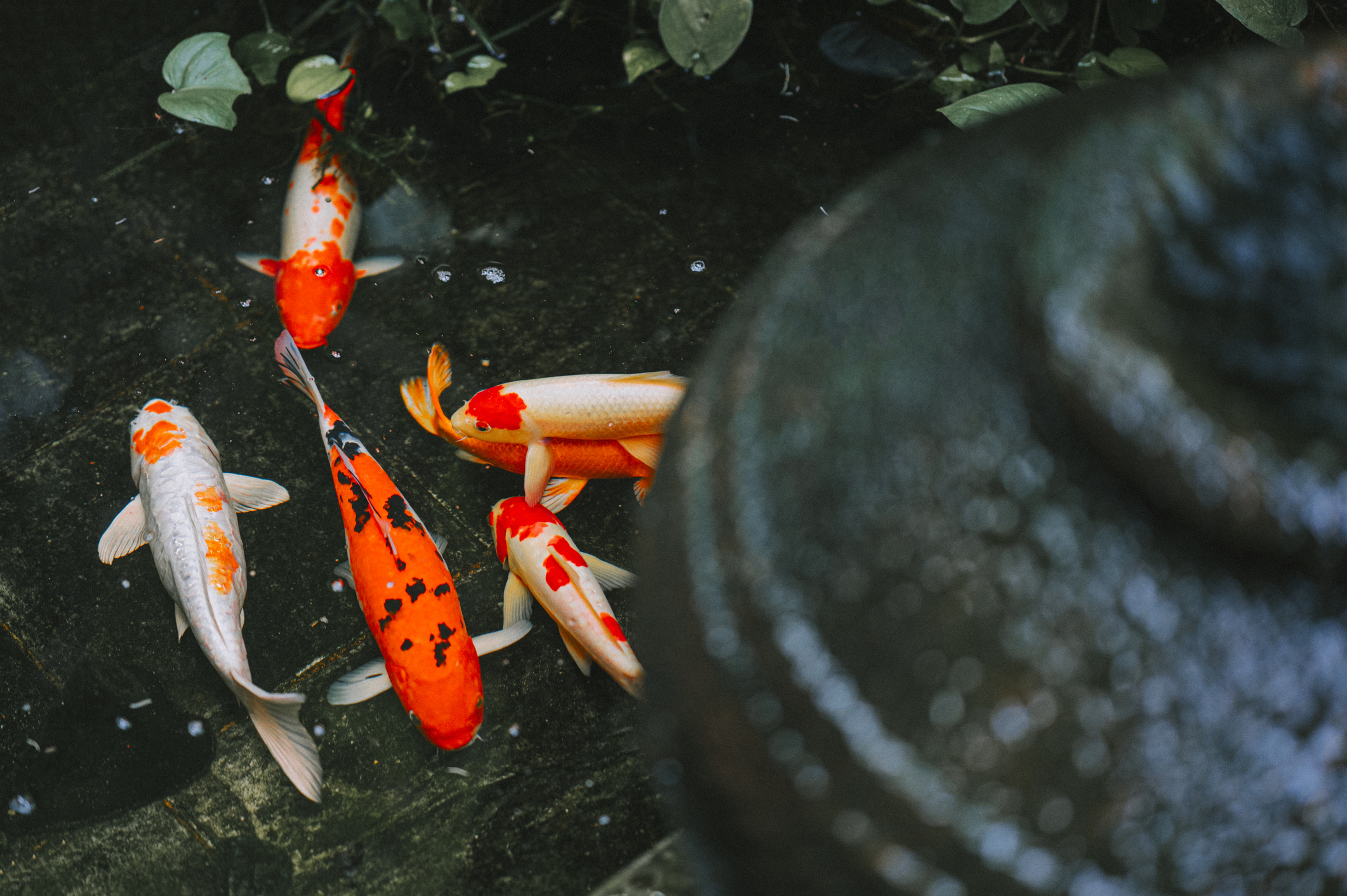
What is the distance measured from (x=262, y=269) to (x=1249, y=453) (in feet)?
11.2

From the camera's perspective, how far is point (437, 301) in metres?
3.51

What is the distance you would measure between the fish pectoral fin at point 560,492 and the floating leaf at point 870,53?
A: 2.27 m

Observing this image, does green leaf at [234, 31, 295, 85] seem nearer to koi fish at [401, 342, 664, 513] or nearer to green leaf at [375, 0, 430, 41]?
green leaf at [375, 0, 430, 41]

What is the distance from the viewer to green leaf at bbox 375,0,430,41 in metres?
4.07

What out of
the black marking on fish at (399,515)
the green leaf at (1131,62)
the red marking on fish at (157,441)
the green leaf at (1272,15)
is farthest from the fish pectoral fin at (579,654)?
the green leaf at (1272,15)

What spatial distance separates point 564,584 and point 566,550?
0.40 feet

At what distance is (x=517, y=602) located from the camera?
9.30 ft

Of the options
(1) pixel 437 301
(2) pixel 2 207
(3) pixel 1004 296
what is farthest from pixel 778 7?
(3) pixel 1004 296

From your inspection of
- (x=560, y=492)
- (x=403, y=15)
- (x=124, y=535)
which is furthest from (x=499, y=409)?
(x=403, y=15)

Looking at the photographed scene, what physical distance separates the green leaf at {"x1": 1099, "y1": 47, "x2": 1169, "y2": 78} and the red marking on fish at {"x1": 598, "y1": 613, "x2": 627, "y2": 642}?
2772 millimetres

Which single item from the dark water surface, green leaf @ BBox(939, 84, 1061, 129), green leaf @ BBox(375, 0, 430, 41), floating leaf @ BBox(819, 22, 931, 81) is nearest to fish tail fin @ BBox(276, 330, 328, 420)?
the dark water surface

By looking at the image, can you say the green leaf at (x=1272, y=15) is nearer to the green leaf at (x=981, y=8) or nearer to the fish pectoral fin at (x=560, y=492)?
the green leaf at (x=981, y=8)

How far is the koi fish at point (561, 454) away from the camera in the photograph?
2977 millimetres

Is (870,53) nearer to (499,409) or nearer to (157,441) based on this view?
(499,409)
